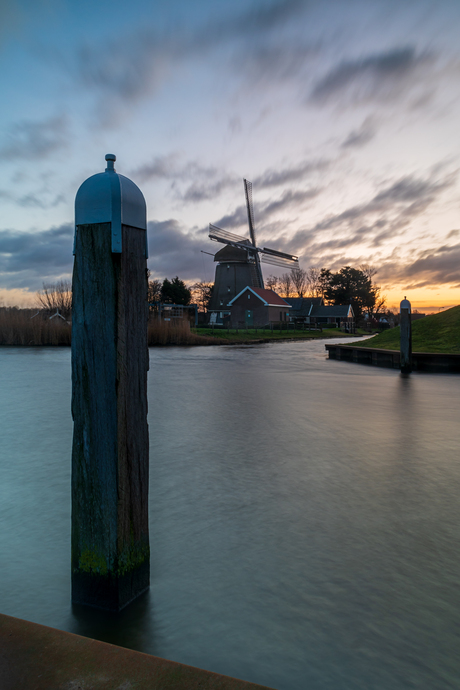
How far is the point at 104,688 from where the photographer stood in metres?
1.32

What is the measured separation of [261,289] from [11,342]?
3551 centimetres

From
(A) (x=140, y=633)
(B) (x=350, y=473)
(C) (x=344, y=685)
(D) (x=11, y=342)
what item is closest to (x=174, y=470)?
(B) (x=350, y=473)

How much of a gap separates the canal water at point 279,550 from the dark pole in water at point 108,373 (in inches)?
15.5

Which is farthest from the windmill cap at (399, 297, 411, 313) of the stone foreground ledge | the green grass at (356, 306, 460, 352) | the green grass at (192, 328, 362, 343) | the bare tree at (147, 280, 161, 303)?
the bare tree at (147, 280, 161, 303)

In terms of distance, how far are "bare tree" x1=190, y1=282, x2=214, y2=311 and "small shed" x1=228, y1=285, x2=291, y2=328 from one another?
18.7 meters

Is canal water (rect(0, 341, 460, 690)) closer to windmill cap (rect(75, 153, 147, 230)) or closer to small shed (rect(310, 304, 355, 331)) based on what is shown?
windmill cap (rect(75, 153, 147, 230))

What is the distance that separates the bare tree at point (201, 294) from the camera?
243ft

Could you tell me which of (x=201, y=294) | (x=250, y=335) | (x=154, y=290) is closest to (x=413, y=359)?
(x=250, y=335)

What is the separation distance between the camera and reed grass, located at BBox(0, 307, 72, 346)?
22.7 m

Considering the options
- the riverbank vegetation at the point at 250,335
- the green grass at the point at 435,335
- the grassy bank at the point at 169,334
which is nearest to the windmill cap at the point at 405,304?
the green grass at the point at 435,335

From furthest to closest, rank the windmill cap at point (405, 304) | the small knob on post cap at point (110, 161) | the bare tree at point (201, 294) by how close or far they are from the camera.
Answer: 1. the bare tree at point (201, 294)
2. the windmill cap at point (405, 304)
3. the small knob on post cap at point (110, 161)

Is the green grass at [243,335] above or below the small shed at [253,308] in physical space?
below

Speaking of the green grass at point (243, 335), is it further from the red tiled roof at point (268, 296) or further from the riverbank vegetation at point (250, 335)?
the red tiled roof at point (268, 296)

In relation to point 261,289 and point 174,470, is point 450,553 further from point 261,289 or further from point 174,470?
point 261,289
